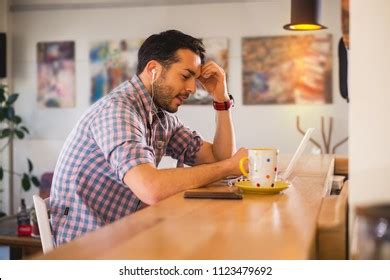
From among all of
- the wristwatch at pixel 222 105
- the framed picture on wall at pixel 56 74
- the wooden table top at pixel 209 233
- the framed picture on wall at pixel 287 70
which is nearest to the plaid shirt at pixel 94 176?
the wooden table top at pixel 209 233

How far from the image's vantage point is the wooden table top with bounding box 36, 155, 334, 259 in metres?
0.65

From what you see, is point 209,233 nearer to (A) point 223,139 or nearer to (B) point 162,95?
(B) point 162,95

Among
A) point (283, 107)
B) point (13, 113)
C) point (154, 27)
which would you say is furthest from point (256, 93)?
point (13, 113)

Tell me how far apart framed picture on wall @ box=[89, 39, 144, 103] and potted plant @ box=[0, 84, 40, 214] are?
0.59 meters

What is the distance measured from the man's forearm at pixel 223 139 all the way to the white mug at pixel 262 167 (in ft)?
2.24

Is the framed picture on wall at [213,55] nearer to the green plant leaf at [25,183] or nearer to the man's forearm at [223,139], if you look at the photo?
the green plant leaf at [25,183]

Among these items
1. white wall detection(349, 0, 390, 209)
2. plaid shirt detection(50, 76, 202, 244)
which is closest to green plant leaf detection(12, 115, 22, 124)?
plaid shirt detection(50, 76, 202, 244)

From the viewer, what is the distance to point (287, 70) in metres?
4.25

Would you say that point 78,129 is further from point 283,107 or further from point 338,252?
point 283,107

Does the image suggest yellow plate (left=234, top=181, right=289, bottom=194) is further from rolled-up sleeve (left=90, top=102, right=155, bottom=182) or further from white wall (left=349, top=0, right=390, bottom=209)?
white wall (left=349, top=0, right=390, bottom=209)

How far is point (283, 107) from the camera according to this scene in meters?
4.23

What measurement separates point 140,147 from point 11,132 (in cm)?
326

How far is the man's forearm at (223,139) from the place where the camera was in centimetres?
190

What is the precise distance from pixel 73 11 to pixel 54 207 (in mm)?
2627
